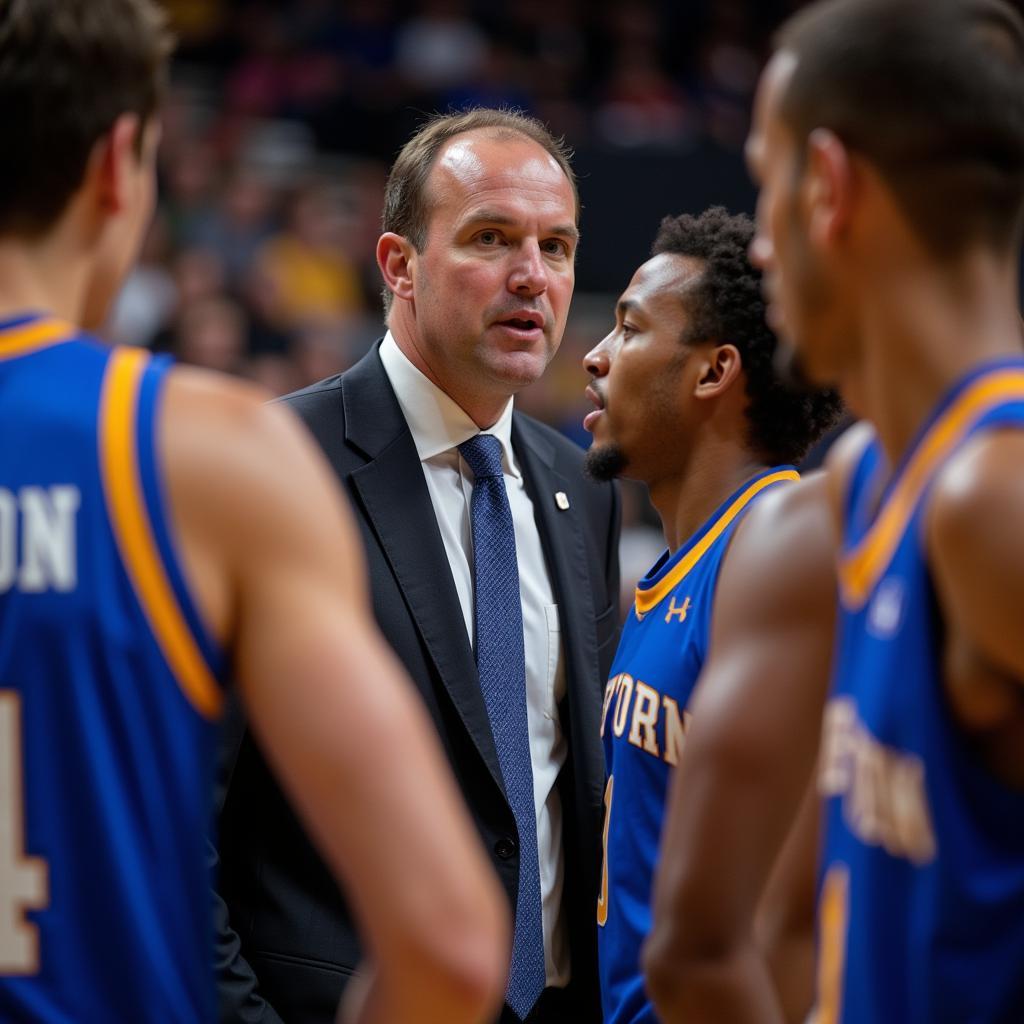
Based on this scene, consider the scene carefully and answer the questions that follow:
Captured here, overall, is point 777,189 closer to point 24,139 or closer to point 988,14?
point 988,14

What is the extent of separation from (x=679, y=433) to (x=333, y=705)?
1.91m

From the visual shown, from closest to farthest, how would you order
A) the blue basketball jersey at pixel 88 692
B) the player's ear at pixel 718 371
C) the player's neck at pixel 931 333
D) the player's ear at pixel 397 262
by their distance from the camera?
1. the blue basketball jersey at pixel 88 692
2. the player's neck at pixel 931 333
3. the player's ear at pixel 718 371
4. the player's ear at pixel 397 262

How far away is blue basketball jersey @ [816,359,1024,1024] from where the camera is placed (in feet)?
5.14

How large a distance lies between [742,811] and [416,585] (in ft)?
4.82

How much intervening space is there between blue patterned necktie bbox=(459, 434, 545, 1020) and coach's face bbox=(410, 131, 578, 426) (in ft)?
0.59

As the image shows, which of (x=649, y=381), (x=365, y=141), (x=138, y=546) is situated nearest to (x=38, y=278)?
(x=138, y=546)

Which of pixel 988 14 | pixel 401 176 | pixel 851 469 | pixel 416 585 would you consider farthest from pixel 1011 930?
pixel 401 176

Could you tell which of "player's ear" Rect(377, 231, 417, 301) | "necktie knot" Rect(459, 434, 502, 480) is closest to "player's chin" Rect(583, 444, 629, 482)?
"necktie knot" Rect(459, 434, 502, 480)

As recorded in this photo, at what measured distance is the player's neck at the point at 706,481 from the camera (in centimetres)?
328

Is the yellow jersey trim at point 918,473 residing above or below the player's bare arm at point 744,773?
above

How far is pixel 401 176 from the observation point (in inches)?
154

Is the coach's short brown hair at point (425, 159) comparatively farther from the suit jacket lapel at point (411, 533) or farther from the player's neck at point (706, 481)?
the player's neck at point (706, 481)

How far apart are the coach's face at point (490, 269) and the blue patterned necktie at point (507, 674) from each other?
0.18 meters

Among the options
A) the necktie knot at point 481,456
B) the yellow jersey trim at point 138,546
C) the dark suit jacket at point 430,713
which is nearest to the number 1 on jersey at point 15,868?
the yellow jersey trim at point 138,546
